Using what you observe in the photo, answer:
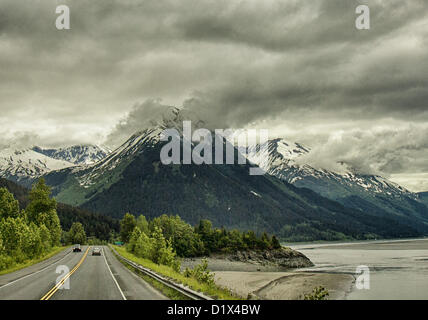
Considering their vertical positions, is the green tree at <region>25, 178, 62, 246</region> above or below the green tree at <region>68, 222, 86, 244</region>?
above

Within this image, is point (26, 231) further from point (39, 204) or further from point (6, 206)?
point (39, 204)

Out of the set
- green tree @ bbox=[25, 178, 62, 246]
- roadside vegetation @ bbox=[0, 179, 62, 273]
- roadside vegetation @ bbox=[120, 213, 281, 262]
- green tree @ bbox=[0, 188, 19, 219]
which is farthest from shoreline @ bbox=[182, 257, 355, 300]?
roadside vegetation @ bbox=[120, 213, 281, 262]

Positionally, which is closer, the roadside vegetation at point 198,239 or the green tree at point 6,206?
the green tree at point 6,206

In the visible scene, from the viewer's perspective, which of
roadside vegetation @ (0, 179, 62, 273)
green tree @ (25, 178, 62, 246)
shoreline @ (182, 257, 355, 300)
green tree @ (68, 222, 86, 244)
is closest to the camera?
roadside vegetation @ (0, 179, 62, 273)

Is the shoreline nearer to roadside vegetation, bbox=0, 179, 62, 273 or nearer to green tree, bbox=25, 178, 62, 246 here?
roadside vegetation, bbox=0, 179, 62, 273

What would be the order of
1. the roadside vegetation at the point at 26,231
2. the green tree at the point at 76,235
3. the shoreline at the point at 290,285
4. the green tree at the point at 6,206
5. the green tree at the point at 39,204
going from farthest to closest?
the green tree at the point at 76,235 → the green tree at the point at 39,204 → the green tree at the point at 6,206 → the shoreline at the point at 290,285 → the roadside vegetation at the point at 26,231

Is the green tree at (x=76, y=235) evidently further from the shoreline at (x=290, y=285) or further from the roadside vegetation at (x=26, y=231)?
the shoreline at (x=290, y=285)

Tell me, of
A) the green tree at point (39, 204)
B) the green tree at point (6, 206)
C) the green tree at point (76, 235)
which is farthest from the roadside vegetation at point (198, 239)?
the green tree at point (6, 206)

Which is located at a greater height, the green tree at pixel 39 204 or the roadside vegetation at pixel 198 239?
the green tree at pixel 39 204

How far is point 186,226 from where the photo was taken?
596ft

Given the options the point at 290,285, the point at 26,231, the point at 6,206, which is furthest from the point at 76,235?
the point at 290,285

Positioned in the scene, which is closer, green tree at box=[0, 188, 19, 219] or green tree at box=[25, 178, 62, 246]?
green tree at box=[0, 188, 19, 219]
